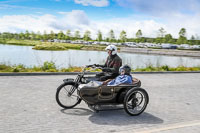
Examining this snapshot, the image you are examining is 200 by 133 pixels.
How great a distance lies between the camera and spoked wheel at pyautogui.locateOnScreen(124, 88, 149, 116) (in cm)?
569

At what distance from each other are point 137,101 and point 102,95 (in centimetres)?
101

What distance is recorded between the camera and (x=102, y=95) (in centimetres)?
542

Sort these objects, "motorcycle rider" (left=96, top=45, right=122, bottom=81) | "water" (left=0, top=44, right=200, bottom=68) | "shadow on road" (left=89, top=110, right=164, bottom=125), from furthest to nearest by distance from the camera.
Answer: "water" (left=0, top=44, right=200, bottom=68)
"motorcycle rider" (left=96, top=45, right=122, bottom=81)
"shadow on road" (left=89, top=110, right=164, bottom=125)

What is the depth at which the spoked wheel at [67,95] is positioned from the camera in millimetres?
5856

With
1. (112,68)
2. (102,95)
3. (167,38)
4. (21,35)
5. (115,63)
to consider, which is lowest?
(102,95)

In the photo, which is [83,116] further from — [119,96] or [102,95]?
[119,96]

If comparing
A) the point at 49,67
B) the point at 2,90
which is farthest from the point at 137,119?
the point at 49,67

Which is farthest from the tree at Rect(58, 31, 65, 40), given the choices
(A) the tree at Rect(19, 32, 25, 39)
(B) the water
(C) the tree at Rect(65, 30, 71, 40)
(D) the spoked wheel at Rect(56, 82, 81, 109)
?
(D) the spoked wheel at Rect(56, 82, 81, 109)

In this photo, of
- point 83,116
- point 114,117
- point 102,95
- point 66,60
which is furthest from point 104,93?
point 66,60

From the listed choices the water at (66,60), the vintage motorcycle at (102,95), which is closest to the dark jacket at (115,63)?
the vintage motorcycle at (102,95)

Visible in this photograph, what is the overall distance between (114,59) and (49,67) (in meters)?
8.29

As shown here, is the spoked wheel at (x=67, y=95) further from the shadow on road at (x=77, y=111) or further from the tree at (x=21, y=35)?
the tree at (x=21, y=35)

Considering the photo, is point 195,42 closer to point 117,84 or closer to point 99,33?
point 99,33

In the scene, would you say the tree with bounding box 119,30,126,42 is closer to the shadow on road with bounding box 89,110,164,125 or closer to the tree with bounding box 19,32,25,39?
the tree with bounding box 19,32,25,39
